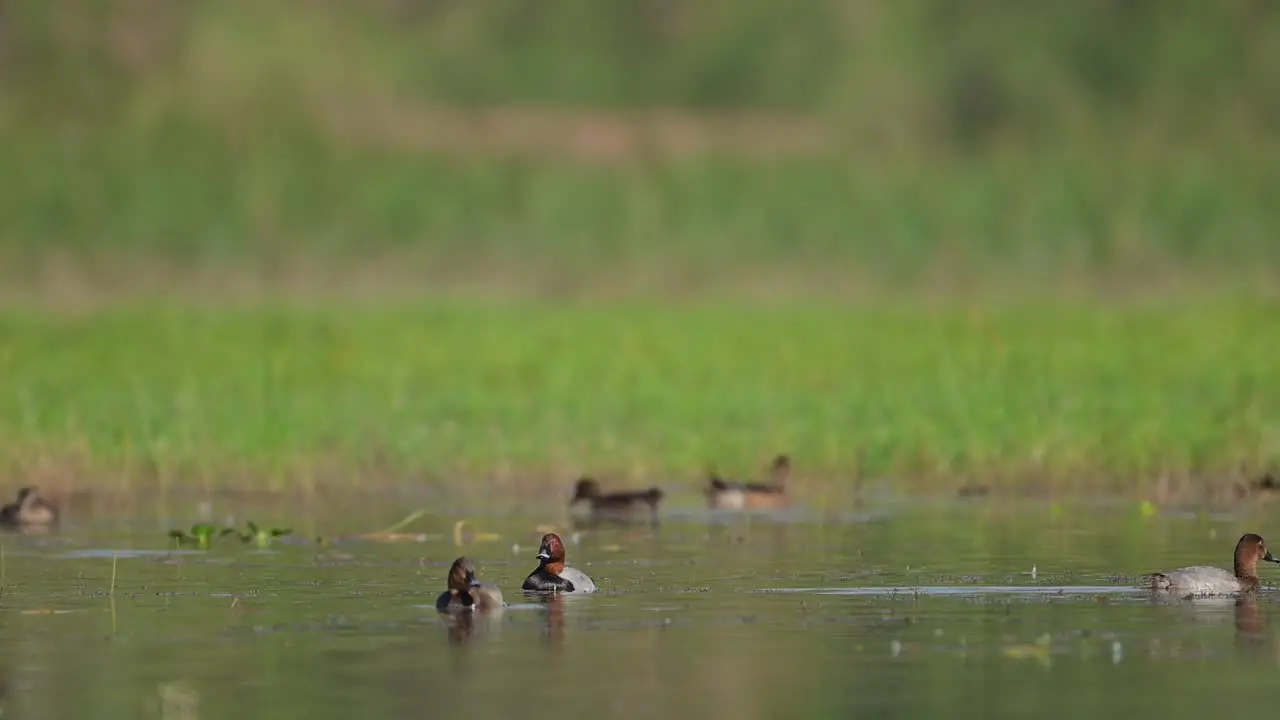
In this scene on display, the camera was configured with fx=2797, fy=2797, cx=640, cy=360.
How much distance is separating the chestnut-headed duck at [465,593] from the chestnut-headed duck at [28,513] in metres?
6.74

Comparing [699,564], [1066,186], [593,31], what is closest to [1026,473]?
[699,564]

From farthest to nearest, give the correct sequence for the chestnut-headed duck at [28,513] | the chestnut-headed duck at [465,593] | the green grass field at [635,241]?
the green grass field at [635,241], the chestnut-headed duck at [28,513], the chestnut-headed duck at [465,593]

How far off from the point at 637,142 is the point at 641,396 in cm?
3410

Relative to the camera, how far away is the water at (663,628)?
40.4 ft

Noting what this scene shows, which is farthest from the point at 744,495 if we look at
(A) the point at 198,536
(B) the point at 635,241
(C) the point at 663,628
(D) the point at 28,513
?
(B) the point at 635,241

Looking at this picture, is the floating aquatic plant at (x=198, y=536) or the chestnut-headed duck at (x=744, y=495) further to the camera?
the chestnut-headed duck at (x=744, y=495)

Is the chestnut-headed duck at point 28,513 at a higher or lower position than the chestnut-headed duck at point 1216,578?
higher

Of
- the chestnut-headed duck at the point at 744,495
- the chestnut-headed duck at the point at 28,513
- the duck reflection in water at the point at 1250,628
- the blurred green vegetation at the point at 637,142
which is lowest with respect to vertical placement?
the duck reflection in water at the point at 1250,628

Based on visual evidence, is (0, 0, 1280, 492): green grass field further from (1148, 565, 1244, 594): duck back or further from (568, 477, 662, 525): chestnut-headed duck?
(1148, 565, 1244, 594): duck back

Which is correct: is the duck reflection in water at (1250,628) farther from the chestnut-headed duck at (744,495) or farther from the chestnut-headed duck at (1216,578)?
the chestnut-headed duck at (744,495)

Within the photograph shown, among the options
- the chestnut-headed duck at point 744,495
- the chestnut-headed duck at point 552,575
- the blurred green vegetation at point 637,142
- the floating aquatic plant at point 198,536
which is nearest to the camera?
the chestnut-headed duck at point 552,575

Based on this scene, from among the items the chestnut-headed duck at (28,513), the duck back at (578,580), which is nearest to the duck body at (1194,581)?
the duck back at (578,580)

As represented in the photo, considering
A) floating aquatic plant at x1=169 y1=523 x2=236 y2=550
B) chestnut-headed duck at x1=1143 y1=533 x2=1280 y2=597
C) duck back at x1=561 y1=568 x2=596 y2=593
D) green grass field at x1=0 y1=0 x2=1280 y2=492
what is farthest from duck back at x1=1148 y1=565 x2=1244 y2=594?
green grass field at x1=0 y1=0 x2=1280 y2=492

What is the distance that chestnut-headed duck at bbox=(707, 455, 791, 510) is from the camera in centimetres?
2242
